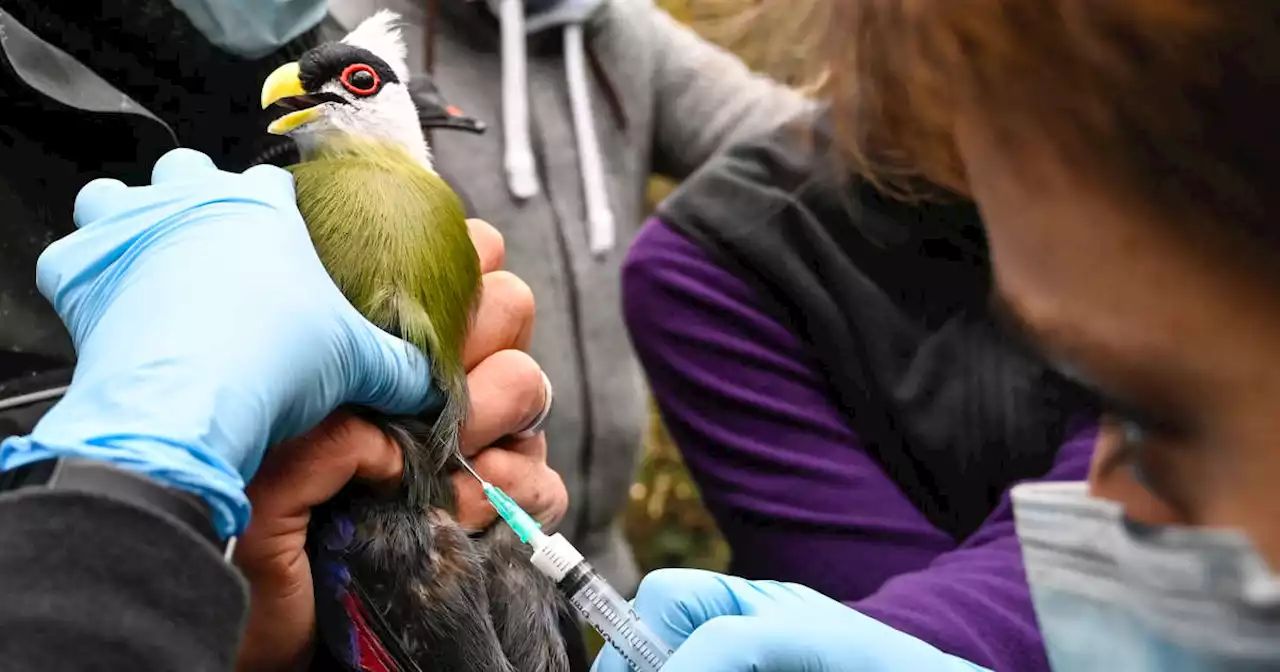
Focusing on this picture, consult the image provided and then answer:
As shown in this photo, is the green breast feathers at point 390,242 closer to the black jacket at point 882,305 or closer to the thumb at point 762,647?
the thumb at point 762,647

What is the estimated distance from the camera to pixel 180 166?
605 mm

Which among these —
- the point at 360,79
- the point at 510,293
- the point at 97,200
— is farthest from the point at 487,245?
the point at 97,200

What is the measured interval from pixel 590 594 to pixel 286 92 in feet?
1.17

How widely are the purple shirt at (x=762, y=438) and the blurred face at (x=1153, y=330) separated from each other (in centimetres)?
60

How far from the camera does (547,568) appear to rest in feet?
1.99

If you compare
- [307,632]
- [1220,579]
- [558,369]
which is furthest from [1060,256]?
[558,369]

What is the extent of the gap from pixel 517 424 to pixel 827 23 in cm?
34

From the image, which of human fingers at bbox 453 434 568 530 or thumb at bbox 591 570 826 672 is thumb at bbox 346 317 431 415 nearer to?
human fingers at bbox 453 434 568 530

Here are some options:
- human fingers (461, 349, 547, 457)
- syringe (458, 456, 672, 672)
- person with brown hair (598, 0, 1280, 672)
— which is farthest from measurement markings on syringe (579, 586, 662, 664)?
person with brown hair (598, 0, 1280, 672)

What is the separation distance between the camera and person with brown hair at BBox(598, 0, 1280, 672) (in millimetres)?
347

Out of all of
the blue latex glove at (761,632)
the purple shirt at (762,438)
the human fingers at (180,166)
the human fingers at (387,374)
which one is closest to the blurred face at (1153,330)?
the blue latex glove at (761,632)

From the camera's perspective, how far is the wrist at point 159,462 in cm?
44

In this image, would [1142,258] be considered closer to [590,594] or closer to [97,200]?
[590,594]

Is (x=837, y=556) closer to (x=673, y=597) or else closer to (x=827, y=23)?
(x=673, y=597)
